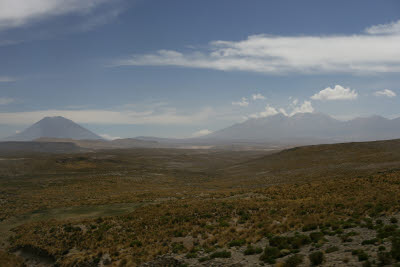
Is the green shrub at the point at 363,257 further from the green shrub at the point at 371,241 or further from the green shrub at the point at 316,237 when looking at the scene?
the green shrub at the point at 316,237

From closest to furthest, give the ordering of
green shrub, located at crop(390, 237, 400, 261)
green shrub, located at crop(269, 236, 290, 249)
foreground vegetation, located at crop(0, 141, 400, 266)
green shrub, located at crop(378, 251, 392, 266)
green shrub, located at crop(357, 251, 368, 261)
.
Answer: green shrub, located at crop(378, 251, 392, 266) < green shrub, located at crop(390, 237, 400, 261) < green shrub, located at crop(357, 251, 368, 261) < foreground vegetation, located at crop(0, 141, 400, 266) < green shrub, located at crop(269, 236, 290, 249)

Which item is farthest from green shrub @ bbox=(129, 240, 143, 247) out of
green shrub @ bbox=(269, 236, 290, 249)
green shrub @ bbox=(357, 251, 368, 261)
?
green shrub @ bbox=(357, 251, 368, 261)

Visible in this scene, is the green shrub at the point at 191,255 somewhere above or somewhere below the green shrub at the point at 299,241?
below

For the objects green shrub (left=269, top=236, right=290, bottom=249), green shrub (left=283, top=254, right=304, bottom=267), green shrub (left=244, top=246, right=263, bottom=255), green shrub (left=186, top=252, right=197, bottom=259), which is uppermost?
green shrub (left=283, top=254, right=304, bottom=267)

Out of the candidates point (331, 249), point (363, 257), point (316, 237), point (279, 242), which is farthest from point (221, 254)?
point (363, 257)

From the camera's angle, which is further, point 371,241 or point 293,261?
point 371,241

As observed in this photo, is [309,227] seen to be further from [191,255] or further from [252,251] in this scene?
[191,255]

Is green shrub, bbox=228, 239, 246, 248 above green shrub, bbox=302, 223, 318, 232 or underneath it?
underneath

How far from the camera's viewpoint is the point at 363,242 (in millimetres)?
13773

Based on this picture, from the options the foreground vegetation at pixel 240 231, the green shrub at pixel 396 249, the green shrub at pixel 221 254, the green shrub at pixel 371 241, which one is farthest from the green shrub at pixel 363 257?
the green shrub at pixel 221 254

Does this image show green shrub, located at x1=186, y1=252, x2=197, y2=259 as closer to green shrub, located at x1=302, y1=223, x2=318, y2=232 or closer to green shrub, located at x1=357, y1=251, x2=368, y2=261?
green shrub, located at x1=302, y1=223, x2=318, y2=232

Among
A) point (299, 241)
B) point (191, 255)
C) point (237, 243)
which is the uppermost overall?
point (299, 241)

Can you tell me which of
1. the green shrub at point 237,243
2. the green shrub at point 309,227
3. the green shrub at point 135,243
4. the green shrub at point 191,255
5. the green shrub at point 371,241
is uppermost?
the green shrub at point 371,241

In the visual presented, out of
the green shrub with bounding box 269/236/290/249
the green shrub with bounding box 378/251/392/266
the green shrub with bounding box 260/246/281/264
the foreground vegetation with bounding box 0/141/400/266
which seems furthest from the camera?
the green shrub with bounding box 269/236/290/249
